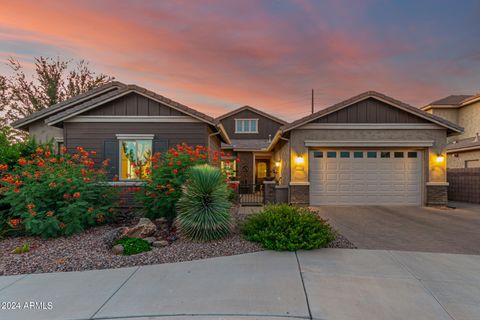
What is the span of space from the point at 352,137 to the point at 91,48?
12061 mm

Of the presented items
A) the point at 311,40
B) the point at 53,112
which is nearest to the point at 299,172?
the point at 311,40

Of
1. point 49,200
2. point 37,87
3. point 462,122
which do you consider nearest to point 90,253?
point 49,200

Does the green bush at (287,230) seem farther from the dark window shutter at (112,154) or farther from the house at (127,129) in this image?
the dark window shutter at (112,154)

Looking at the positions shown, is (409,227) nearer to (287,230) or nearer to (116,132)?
(287,230)

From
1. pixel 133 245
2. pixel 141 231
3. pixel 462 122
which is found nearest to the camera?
pixel 133 245

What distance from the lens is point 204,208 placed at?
5746 mm

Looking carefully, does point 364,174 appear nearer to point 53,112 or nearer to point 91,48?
point 91,48

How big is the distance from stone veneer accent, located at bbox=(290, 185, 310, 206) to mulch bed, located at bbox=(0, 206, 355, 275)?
501 centimetres

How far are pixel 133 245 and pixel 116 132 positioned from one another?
6.06 m

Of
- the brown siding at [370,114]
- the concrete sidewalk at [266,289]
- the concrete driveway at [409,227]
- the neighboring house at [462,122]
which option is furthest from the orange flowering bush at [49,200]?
the neighboring house at [462,122]

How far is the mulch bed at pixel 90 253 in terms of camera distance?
4.49 meters

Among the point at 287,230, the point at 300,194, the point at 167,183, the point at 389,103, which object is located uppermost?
the point at 389,103

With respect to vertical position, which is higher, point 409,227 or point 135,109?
point 135,109

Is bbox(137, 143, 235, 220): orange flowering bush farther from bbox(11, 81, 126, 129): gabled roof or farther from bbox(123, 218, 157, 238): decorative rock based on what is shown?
bbox(11, 81, 126, 129): gabled roof
